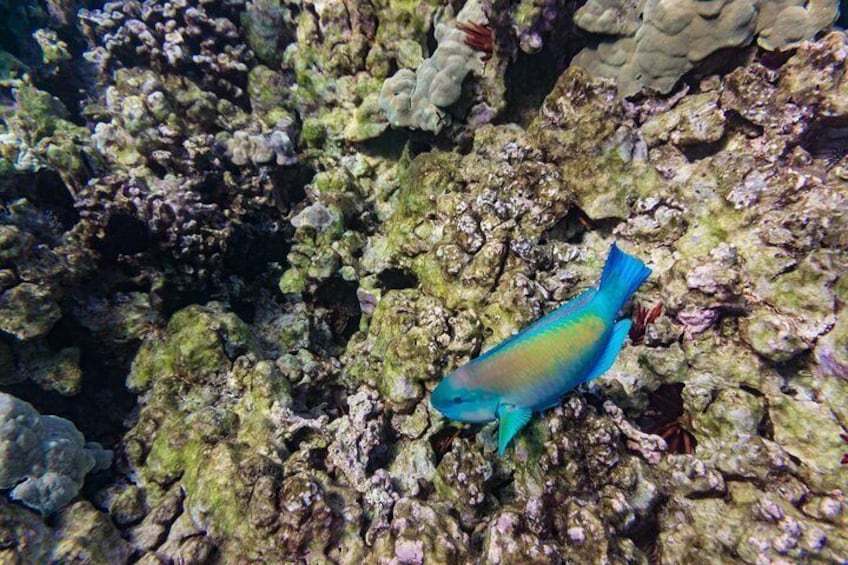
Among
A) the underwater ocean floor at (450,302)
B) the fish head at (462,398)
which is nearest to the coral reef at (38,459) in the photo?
the underwater ocean floor at (450,302)

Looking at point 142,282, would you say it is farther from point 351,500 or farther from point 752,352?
point 752,352

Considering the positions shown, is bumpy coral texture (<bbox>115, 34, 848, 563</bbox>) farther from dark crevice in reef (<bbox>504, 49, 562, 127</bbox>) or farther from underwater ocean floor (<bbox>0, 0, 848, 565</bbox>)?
dark crevice in reef (<bbox>504, 49, 562, 127</bbox>)

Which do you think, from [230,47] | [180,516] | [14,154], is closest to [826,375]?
[180,516]

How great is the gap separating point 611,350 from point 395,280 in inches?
112

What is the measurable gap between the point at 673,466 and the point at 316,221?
171 inches

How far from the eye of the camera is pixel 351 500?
3123 millimetres

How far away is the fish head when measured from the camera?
2.51 m

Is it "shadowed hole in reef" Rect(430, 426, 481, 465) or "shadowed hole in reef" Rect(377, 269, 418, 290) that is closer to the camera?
"shadowed hole in reef" Rect(430, 426, 481, 465)

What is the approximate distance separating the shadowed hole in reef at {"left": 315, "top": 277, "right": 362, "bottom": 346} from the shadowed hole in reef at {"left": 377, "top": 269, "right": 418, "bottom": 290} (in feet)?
1.21

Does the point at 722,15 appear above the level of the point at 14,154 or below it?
above

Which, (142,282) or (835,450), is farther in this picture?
(142,282)

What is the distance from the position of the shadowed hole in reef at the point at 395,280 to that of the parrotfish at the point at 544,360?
2.37 metres

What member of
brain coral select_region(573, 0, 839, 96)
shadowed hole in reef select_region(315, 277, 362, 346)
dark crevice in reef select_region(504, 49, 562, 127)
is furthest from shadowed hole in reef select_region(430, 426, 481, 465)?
brain coral select_region(573, 0, 839, 96)

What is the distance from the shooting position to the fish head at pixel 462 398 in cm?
251
